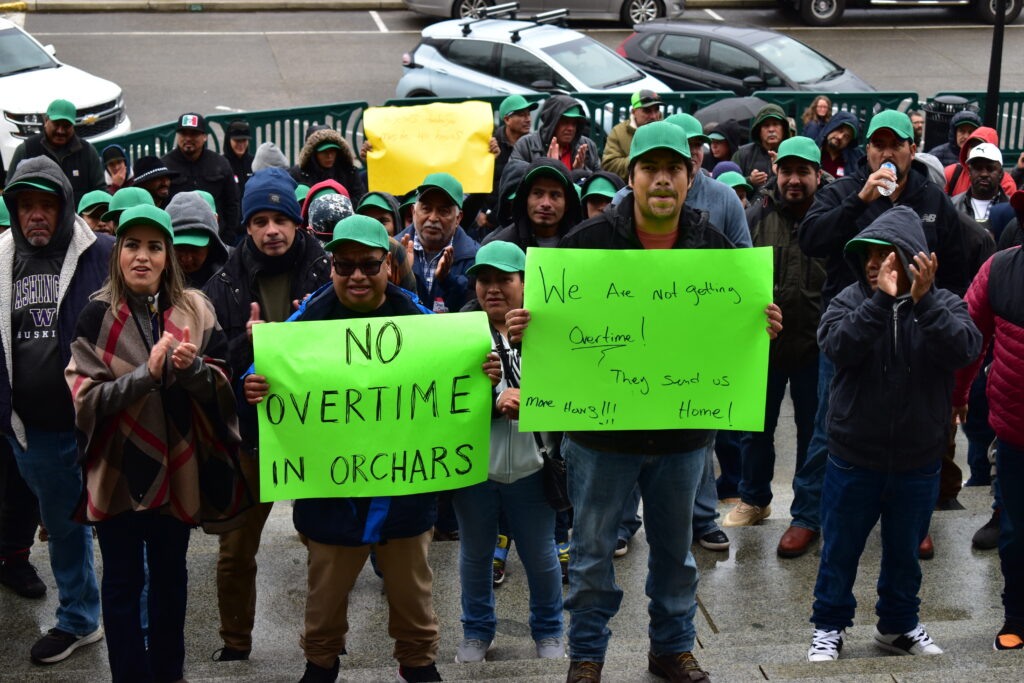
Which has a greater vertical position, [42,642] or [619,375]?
[619,375]

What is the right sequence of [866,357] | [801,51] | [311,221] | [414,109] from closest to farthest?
[866,357], [311,221], [414,109], [801,51]

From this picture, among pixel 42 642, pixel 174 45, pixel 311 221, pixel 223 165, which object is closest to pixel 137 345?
pixel 42 642

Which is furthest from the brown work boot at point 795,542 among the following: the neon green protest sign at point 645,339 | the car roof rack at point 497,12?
the car roof rack at point 497,12

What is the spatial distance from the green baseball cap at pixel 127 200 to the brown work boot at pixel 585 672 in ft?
10.5

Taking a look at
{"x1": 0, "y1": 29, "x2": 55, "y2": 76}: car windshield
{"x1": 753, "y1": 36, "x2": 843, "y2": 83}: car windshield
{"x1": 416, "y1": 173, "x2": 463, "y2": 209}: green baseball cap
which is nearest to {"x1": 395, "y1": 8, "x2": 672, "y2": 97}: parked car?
{"x1": 753, "y1": 36, "x2": 843, "y2": 83}: car windshield

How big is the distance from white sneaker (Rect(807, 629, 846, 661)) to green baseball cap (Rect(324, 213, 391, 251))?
2.40m

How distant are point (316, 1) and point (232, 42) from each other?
3.30 meters

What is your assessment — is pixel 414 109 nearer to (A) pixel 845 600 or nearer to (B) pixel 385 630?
(B) pixel 385 630

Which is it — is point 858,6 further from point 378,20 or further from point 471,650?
point 471,650

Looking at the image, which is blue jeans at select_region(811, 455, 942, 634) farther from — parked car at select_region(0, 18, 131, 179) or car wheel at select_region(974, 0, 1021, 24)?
car wheel at select_region(974, 0, 1021, 24)

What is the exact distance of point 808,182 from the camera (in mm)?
7215

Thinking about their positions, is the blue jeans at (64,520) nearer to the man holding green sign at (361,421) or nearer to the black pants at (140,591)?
the black pants at (140,591)

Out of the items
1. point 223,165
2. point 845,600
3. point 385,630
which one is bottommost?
point 385,630

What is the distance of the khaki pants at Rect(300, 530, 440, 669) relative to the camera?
4.99 metres
